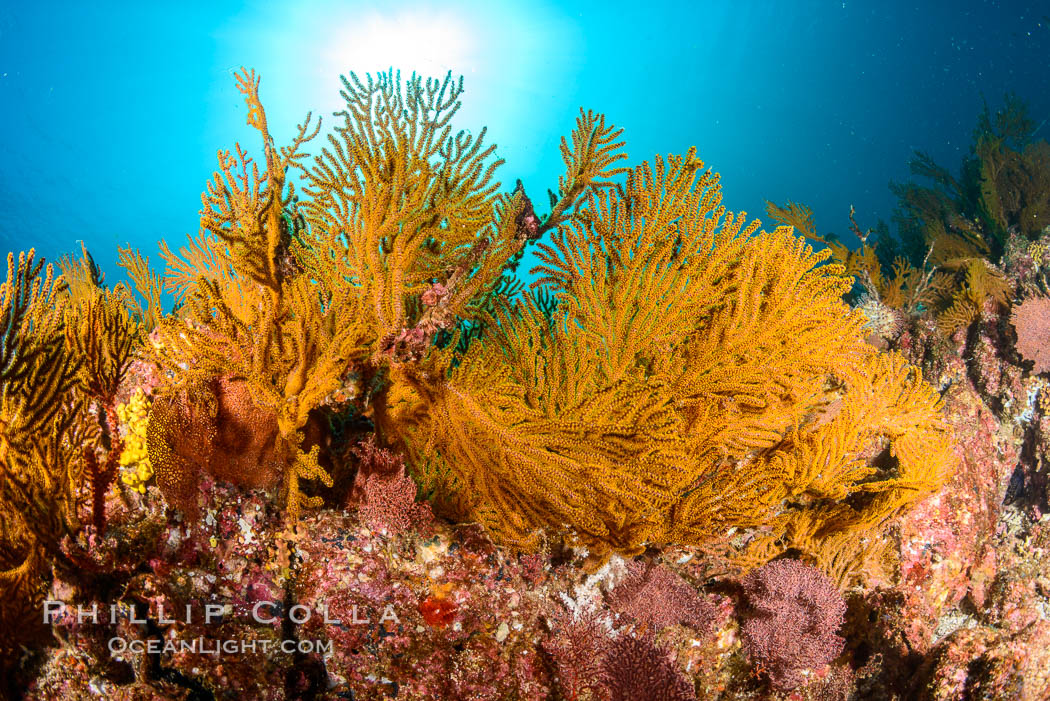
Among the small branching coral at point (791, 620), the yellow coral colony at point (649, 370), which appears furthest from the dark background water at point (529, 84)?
the small branching coral at point (791, 620)

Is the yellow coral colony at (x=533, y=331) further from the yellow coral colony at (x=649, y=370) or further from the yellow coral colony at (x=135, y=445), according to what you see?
the yellow coral colony at (x=135, y=445)

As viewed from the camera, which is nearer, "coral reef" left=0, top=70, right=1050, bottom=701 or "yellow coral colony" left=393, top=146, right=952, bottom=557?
"coral reef" left=0, top=70, right=1050, bottom=701

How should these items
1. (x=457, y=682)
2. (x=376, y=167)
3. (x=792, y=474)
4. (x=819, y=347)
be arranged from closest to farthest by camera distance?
(x=376, y=167), (x=457, y=682), (x=819, y=347), (x=792, y=474)

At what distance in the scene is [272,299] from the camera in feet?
8.03

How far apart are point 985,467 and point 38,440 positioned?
25.0 ft

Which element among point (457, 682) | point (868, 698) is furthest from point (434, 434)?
point (868, 698)

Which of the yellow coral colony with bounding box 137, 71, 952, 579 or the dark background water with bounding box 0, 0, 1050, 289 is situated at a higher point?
the dark background water with bounding box 0, 0, 1050, 289

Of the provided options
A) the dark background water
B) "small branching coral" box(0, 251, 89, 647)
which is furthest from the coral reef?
the dark background water

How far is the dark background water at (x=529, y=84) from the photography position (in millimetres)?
65250

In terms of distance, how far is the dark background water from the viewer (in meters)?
65.2

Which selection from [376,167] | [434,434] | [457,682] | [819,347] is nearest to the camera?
[376,167]

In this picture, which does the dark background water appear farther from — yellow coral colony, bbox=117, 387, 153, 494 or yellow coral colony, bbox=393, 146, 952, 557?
yellow coral colony, bbox=117, 387, 153, 494

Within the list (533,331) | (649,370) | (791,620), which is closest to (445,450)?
(533,331)

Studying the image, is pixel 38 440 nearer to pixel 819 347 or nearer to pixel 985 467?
pixel 819 347
